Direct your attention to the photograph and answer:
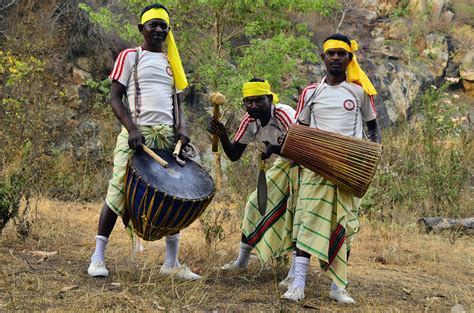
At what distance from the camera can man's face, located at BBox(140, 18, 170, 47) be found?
4395 millimetres

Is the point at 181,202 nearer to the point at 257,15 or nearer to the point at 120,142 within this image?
the point at 120,142

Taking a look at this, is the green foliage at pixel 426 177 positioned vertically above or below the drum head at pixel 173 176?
below

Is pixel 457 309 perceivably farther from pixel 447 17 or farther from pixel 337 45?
pixel 447 17

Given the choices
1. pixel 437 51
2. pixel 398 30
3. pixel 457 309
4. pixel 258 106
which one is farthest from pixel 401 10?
pixel 457 309

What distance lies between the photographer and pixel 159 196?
3.88 metres

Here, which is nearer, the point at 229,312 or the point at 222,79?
the point at 229,312

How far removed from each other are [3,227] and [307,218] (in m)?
2.65

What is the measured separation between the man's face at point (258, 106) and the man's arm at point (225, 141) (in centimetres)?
26

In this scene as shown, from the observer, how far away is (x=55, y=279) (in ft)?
13.5

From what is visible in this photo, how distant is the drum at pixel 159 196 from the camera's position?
12.8 feet

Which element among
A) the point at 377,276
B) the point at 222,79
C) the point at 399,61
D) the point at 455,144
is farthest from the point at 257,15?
the point at 399,61

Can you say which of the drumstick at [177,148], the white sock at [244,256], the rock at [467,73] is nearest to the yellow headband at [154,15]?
the drumstick at [177,148]

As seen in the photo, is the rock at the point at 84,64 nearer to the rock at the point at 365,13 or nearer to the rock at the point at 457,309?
the rock at the point at 457,309

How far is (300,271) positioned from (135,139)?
1358 millimetres
